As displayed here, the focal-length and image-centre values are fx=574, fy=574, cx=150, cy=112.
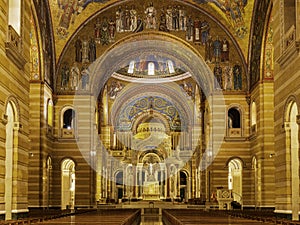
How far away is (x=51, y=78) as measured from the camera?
3331 cm

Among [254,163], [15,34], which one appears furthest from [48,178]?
[15,34]

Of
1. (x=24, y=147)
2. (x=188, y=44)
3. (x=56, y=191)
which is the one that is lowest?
(x=56, y=191)

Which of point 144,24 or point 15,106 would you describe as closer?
point 15,106

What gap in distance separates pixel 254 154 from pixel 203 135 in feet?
28.3

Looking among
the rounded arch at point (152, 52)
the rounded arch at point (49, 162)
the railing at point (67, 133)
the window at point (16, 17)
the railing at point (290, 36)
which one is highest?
the rounded arch at point (152, 52)

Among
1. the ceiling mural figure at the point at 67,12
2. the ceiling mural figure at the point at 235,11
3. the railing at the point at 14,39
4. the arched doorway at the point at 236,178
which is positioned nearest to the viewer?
the railing at the point at 14,39

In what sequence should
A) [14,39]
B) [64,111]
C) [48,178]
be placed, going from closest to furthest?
[14,39] < [48,178] < [64,111]

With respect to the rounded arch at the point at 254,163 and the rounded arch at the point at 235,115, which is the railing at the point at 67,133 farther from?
the rounded arch at the point at 254,163

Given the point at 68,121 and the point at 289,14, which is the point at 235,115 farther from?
the point at 289,14

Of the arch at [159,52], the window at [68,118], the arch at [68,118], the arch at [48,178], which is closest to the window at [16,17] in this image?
the arch at [48,178]

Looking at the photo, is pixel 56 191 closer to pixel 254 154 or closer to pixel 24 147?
pixel 254 154

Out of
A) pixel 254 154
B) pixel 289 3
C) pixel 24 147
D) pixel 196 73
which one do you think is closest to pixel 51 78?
pixel 196 73

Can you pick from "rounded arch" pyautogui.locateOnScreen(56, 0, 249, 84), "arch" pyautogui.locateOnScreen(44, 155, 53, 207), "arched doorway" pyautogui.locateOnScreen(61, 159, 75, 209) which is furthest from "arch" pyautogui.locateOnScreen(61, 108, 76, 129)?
"arch" pyautogui.locateOnScreen(44, 155, 53, 207)

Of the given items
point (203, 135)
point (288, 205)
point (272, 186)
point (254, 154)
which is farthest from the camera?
point (203, 135)
